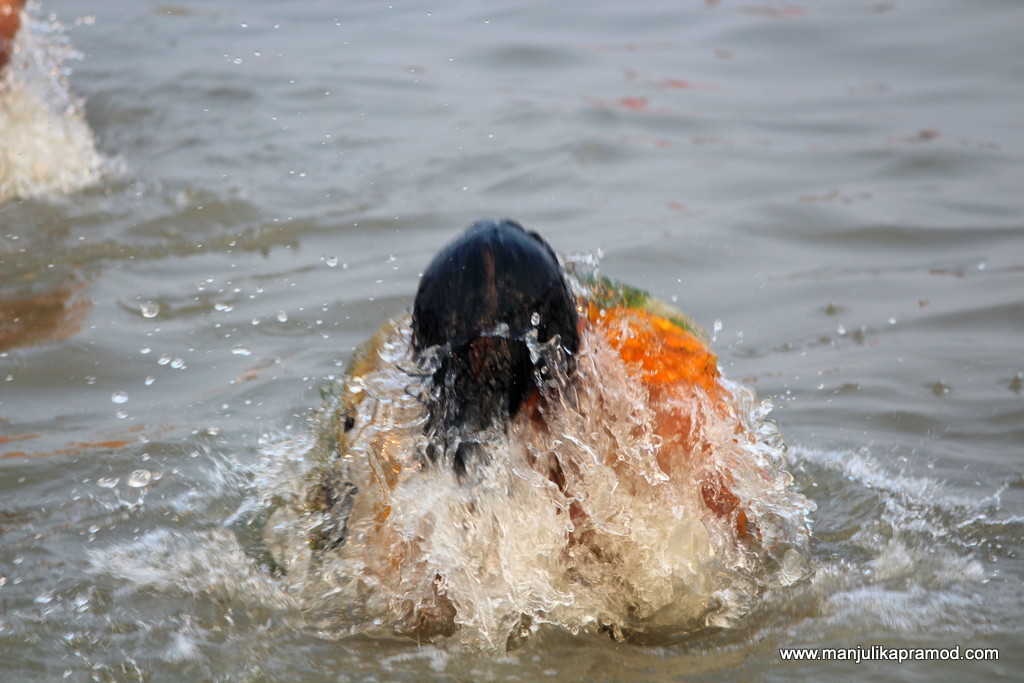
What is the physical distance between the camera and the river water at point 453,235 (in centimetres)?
286

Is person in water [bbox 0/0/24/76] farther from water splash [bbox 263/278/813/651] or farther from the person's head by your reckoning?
the person's head

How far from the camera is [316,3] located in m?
10.0

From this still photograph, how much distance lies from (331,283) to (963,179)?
3.59 meters

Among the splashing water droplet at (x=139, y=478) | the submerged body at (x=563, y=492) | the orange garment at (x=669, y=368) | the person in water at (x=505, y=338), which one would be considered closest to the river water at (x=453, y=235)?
the splashing water droplet at (x=139, y=478)

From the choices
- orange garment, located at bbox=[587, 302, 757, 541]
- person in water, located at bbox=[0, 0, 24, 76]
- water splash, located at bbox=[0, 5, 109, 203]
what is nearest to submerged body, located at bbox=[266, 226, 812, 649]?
orange garment, located at bbox=[587, 302, 757, 541]

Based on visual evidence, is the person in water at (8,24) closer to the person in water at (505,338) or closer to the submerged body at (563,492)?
the submerged body at (563,492)

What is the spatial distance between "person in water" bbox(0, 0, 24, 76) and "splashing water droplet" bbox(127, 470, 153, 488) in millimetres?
3782

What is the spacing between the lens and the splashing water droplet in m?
3.61

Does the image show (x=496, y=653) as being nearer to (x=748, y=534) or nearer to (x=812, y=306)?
(x=748, y=534)

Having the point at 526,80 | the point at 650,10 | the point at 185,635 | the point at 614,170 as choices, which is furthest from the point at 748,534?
the point at 650,10

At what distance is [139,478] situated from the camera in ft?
12.0

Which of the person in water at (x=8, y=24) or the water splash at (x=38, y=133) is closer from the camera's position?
the water splash at (x=38, y=133)

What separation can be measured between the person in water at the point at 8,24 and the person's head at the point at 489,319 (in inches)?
192

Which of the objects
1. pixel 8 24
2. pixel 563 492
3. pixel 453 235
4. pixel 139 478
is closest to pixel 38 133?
pixel 8 24
